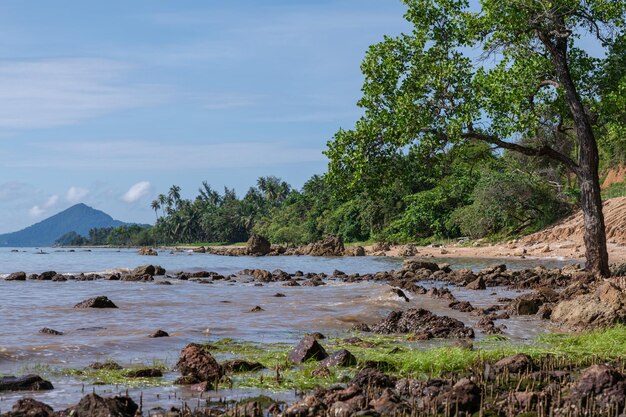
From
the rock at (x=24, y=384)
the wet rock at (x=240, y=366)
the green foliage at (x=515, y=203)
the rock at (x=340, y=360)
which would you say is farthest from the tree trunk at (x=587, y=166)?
the green foliage at (x=515, y=203)

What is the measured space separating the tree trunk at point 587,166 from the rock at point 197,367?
14.7 m

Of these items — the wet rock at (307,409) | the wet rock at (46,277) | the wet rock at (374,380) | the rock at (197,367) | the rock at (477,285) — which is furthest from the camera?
the wet rock at (46,277)

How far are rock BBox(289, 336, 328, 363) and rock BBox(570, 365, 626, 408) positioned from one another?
159 inches

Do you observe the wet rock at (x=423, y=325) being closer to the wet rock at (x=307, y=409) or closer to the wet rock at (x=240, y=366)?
the wet rock at (x=240, y=366)

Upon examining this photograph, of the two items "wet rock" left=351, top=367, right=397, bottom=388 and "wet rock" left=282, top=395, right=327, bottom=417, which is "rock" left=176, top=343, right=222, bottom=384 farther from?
"wet rock" left=282, top=395, right=327, bottom=417

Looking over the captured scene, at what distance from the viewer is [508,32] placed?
21578 millimetres

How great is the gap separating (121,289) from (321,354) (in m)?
19.5

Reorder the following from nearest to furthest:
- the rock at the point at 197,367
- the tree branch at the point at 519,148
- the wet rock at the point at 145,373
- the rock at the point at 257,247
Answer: the rock at the point at 197,367, the wet rock at the point at 145,373, the tree branch at the point at 519,148, the rock at the point at 257,247

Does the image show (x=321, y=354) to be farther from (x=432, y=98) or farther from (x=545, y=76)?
(x=545, y=76)

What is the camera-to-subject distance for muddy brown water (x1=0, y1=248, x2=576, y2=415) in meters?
10.4

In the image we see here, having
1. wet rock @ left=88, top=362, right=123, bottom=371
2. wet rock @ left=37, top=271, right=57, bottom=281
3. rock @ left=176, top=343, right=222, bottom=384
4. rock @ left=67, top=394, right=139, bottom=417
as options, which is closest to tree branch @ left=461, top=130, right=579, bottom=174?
rock @ left=176, top=343, right=222, bottom=384

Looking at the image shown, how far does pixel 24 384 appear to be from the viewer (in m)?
8.80

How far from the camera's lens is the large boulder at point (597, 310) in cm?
1375

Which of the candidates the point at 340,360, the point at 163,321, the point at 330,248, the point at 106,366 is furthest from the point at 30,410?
the point at 330,248
